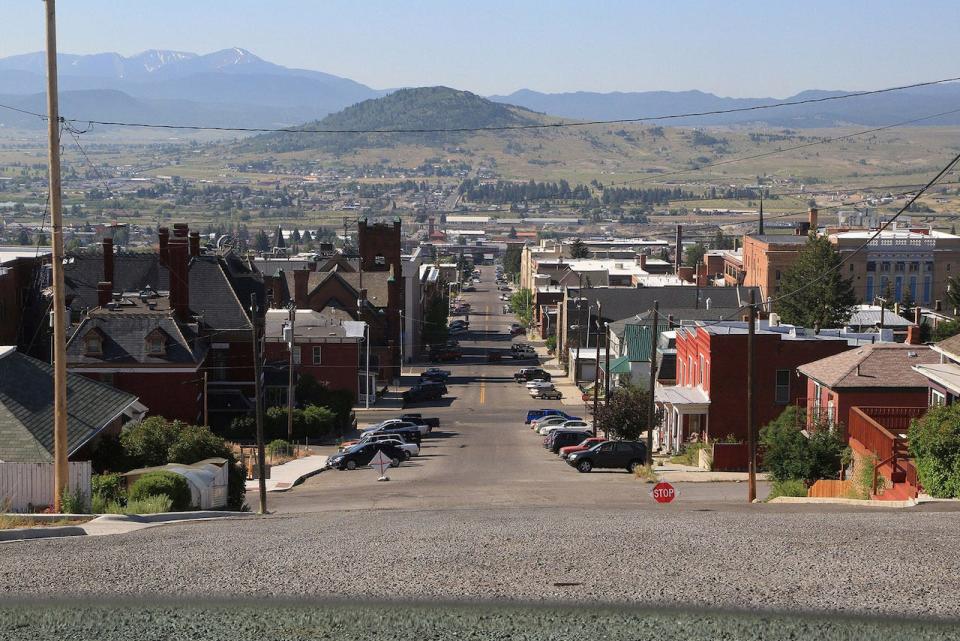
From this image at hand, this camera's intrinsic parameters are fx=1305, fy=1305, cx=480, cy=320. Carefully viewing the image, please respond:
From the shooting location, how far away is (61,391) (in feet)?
74.7

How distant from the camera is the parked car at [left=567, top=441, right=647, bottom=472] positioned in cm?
4531

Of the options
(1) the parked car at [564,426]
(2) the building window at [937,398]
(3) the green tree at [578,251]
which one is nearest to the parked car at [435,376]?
(1) the parked car at [564,426]

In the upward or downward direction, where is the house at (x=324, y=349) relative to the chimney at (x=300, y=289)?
downward

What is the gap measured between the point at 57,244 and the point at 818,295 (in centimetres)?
7112

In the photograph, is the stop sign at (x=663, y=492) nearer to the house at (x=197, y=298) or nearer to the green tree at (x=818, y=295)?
the house at (x=197, y=298)

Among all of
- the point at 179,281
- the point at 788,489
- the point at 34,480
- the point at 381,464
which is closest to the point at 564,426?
the point at 381,464

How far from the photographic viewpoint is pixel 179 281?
176 ft

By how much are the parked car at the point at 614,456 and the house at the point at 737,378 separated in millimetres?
3729

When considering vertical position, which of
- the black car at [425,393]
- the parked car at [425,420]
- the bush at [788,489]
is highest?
the bush at [788,489]

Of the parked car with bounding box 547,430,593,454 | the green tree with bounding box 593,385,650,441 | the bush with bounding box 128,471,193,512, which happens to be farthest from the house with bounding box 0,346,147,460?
the green tree with bounding box 593,385,650,441

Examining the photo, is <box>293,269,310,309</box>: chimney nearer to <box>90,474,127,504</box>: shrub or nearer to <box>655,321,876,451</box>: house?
<box>655,321,876,451</box>: house

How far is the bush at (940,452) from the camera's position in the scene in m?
26.3

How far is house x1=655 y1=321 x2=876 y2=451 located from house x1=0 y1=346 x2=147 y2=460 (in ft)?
70.5

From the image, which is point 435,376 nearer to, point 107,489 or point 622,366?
point 622,366
